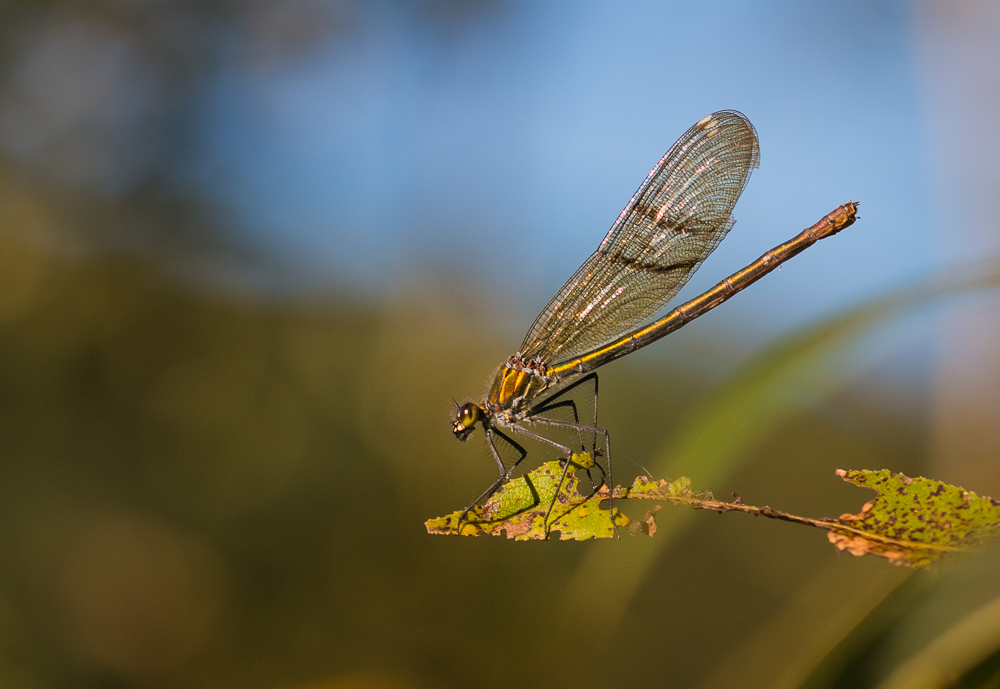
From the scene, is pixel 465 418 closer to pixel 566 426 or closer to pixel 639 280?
pixel 566 426

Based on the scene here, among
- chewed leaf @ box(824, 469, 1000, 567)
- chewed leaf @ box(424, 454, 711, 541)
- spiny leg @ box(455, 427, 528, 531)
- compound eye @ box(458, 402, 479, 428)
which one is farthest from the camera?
compound eye @ box(458, 402, 479, 428)

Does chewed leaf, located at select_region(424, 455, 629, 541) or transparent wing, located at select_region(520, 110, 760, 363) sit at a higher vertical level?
transparent wing, located at select_region(520, 110, 760, 363)

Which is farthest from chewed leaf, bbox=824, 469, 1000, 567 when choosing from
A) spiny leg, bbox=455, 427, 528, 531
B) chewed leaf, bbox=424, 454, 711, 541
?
spiny leg, bbox=455, 427, 528, 531

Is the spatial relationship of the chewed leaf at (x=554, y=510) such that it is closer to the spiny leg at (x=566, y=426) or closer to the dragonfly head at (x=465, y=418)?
the spiny leg at (x=566, y=426)

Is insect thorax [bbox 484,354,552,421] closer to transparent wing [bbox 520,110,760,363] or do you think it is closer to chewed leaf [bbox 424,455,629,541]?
transparent wing [bbox 520,110,760,363]


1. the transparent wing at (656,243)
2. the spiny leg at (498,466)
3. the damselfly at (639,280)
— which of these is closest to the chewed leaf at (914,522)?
the spiny leg at (498,466)

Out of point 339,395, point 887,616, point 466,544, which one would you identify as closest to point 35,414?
point 339,395

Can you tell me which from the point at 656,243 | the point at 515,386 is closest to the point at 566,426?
the point at 515,386
